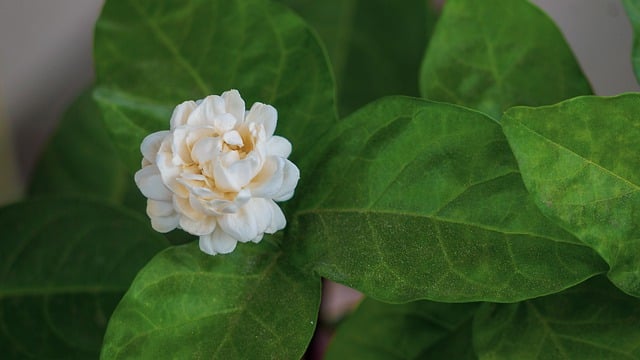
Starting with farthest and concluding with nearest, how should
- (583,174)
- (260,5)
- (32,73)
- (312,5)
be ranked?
(32,73) < (312,5) < (260,5) < (583,174)

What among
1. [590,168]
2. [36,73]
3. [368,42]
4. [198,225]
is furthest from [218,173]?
[36,73]

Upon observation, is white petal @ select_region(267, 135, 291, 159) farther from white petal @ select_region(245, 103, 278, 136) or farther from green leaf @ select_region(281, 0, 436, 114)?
green leaf @ select_region(281, 0, 436, 114)

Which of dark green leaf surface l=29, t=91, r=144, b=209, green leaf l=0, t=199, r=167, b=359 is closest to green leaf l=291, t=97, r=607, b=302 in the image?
green leaf l=0, t=199, r=167, b=359

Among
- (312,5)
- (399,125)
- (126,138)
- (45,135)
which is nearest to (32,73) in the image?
(45,135)

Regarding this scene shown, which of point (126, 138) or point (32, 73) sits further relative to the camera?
point (32, 73)

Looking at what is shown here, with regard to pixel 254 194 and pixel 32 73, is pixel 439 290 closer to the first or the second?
pixel 254 194
